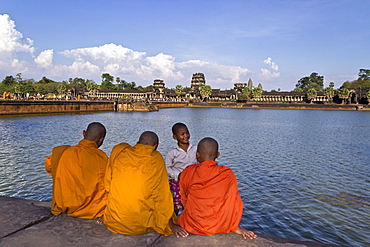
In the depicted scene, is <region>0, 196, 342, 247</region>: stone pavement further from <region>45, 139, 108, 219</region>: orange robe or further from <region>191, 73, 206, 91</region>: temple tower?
<region>191, 73, 206, 91</region>: temple tower

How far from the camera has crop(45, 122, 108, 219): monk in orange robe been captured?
13.4ft

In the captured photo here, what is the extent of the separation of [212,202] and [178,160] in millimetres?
1640

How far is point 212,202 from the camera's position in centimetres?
372

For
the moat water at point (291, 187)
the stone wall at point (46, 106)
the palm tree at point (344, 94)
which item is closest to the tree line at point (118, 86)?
the palm tree at point (344, 94)

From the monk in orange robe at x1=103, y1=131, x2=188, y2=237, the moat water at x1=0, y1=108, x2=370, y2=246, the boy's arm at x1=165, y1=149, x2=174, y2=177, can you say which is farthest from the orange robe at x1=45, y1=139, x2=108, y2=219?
the moat water at x1=0, y1=108, x2=370, y2=246

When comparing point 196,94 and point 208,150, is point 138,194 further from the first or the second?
point 196,94

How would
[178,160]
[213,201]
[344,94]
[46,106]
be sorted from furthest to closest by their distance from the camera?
[344,94]
[46,106]
[178,160]
[213,201]

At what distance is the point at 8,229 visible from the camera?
3.71 m

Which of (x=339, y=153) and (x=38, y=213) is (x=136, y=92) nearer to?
(x=339, y=153)

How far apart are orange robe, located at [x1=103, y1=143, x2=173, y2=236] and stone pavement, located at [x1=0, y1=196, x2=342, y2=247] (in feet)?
0.39

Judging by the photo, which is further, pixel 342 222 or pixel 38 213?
pixel 342 222

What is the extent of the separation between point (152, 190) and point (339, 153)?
17572mm

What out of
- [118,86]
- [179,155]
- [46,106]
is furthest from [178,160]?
[118,86]

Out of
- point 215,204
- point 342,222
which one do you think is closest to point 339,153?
point 342,222
